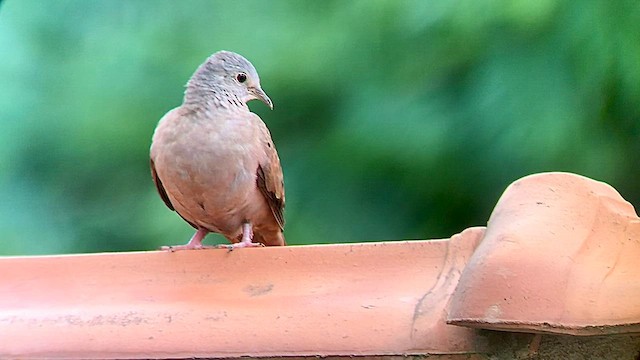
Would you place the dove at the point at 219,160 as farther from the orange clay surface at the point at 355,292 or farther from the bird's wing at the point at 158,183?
the orange clay surface at the point at 355,292

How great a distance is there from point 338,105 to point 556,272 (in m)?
0.88

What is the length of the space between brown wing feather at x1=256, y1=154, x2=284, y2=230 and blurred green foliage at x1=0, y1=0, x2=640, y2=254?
224mm

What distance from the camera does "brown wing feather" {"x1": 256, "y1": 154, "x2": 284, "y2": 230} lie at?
1.17 meters

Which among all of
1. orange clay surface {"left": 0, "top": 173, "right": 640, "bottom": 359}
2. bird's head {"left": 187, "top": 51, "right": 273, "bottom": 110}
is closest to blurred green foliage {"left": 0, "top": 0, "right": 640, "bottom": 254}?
bird's head {"left": 187, "top": 51, "right": 273, "bottom": 110}

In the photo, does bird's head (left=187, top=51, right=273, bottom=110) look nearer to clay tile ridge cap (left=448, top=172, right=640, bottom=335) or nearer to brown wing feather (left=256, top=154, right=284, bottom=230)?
brown wing feather (left=256, top=154, right=284, bottom=230)

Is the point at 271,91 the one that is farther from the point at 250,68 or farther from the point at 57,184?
the point at 57,184

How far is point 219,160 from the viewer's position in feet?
3.63

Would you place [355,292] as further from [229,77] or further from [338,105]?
[338,105]

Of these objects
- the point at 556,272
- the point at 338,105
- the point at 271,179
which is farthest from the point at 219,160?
the point at 556,272

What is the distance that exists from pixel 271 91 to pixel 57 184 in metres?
0.46

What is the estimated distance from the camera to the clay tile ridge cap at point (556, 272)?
59 centimetres

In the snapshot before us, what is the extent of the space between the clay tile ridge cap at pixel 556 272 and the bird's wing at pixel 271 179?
0.51m

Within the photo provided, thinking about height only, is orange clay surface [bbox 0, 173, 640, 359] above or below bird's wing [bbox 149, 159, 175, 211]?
above

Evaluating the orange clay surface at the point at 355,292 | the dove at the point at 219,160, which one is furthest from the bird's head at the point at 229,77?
the orange clay surface at the point at 355,292
